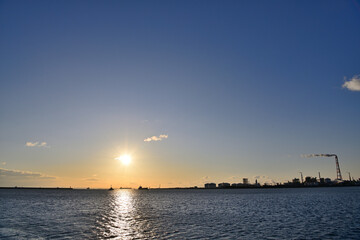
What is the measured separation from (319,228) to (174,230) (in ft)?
80.8

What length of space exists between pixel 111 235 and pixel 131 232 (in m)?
3.62

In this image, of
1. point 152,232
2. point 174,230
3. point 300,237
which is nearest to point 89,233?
point 152,232

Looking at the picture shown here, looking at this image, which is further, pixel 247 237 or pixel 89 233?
pixel 89 233

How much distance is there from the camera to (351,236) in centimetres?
3434

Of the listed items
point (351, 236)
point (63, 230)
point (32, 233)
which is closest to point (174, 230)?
point (63, 230)

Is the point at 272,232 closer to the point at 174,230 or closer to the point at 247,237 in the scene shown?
the point at 247,237

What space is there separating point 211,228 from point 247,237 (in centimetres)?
861

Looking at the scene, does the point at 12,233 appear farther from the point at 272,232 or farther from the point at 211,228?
the point at 272,232

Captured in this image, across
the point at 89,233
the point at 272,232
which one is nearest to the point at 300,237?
the point at 272,232

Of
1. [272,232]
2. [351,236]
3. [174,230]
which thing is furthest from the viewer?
[174,230]

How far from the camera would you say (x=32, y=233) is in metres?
39.4

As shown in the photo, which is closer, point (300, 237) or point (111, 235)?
point (300, 237)

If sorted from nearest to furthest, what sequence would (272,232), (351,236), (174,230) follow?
(351,236) < (272,232) < (174,230)

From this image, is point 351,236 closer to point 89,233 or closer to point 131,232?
point 131,232
